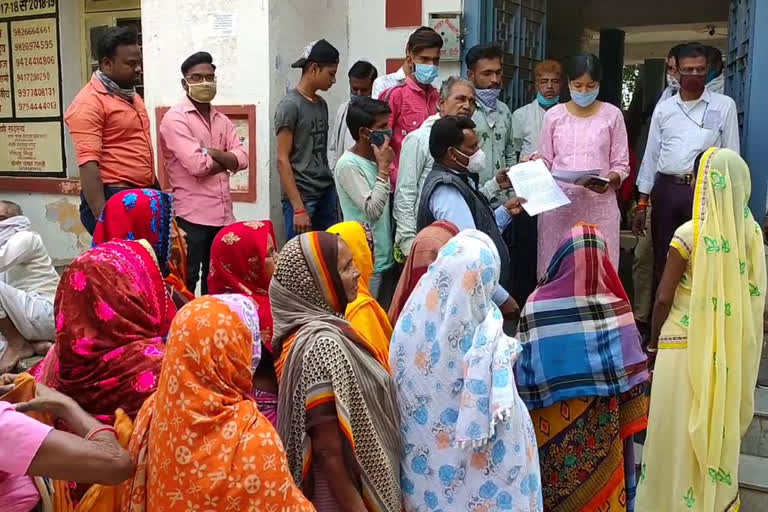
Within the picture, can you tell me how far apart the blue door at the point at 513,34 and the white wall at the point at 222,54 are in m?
1.57

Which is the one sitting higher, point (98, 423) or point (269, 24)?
point (269, 24)

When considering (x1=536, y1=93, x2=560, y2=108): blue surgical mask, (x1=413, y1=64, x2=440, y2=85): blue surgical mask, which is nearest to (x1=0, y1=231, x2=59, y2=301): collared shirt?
(x1=413, y1=64, x2=440, y2=85): blue surgical mask

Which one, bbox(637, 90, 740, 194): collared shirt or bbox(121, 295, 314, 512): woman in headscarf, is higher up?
bbox(637, 90, 740, 194): collared shirt

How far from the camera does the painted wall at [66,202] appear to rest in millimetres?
7469

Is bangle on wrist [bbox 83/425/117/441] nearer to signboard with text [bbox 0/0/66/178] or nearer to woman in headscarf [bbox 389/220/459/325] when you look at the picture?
woman in headscarf [bbox 389/220/459/325]

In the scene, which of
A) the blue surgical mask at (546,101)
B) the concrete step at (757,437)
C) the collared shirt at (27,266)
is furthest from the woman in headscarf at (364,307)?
the blue surgical mask at (546,101)

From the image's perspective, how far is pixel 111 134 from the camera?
455 cm

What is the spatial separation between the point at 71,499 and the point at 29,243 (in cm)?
263

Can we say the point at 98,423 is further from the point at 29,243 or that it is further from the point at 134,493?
the point at 29,243

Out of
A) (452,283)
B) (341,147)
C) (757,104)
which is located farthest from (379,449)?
(757,104)

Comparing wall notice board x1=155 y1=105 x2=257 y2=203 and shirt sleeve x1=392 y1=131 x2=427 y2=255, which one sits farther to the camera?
wall notice board x1=155 y1=105 x2=257 y2=203

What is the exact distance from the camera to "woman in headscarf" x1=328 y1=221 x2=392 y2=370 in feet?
10.2

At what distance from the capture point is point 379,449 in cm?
231

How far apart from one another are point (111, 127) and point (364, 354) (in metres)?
2.83
